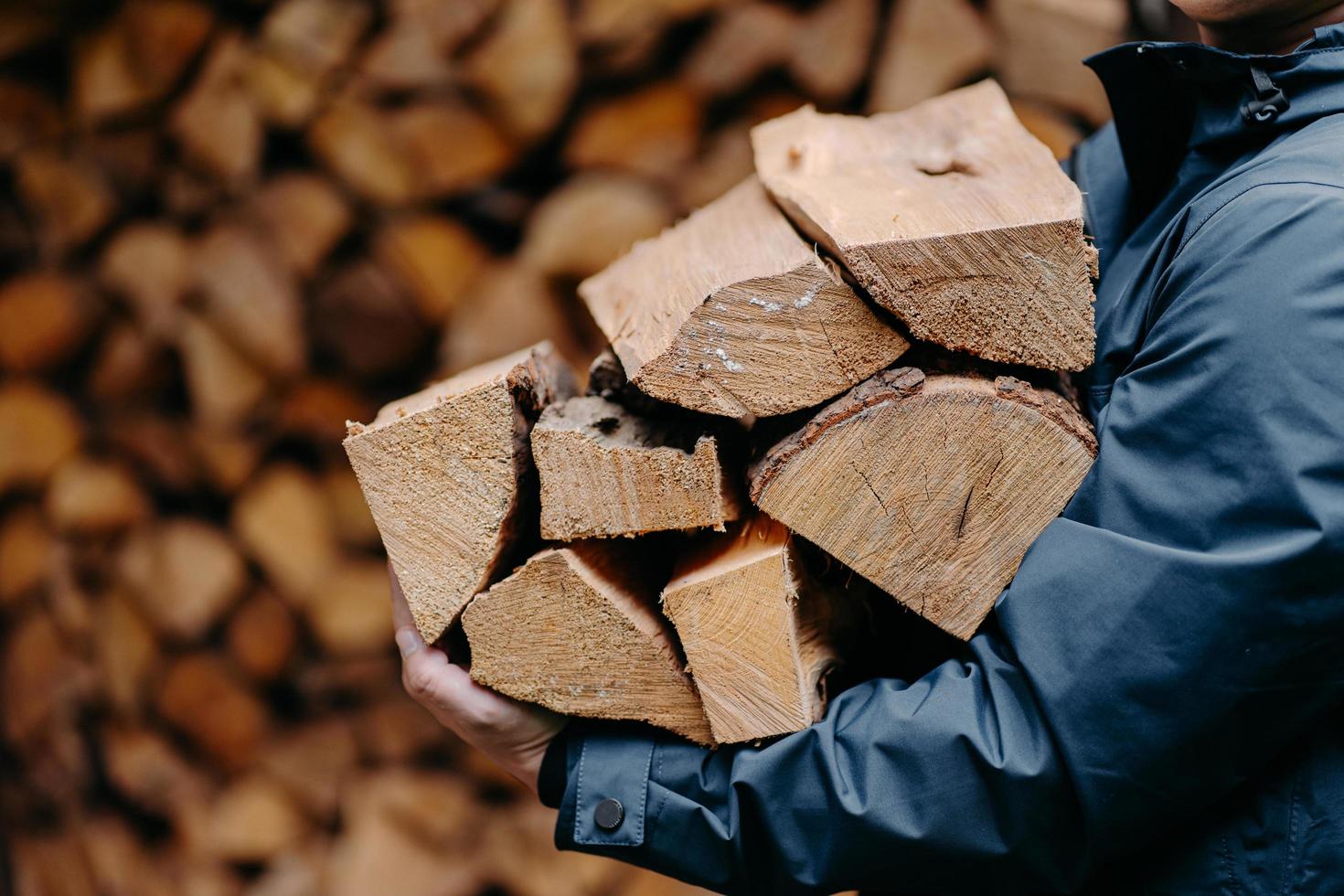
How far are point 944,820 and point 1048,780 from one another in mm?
89

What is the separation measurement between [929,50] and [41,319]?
5.79ft

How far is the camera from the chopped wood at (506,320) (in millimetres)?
1637

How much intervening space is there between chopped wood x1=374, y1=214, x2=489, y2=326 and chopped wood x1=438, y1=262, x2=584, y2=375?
0.14ft

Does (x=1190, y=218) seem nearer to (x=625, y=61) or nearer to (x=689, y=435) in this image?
(x=689, y=435)

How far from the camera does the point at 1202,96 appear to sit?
0.85m

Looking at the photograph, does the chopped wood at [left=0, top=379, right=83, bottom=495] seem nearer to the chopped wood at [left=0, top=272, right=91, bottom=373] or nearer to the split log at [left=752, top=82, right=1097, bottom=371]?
the chopped wood at [left=0, top=272, right=91, bottom=373]

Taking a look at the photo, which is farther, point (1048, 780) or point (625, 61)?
point (625, 61)

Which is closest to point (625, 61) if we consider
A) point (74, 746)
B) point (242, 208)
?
point (242, 208)

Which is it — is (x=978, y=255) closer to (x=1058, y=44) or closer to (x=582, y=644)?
(x=582, y=644)

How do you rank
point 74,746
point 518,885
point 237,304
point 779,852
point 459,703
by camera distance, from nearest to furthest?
point 779,852, point 459,703, point 237,304, point 518,885, point 74,746

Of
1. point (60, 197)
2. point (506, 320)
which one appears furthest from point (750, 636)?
point (60, 197)

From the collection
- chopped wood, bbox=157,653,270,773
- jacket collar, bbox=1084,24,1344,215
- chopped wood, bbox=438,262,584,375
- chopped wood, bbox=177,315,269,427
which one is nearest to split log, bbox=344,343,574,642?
jacket collar, bbox=1084,24,1344,215

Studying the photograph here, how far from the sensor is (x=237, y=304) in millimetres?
1694

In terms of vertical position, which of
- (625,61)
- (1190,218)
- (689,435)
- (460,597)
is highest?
(625,61)
